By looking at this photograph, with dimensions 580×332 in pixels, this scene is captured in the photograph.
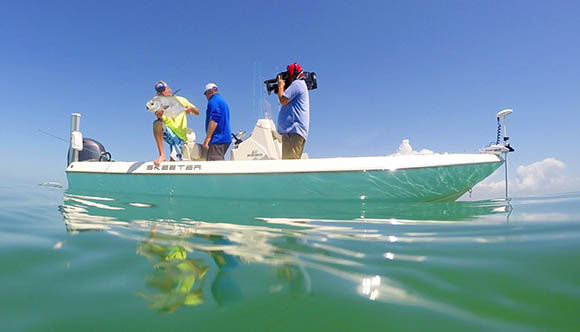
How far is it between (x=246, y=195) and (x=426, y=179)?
264 cm

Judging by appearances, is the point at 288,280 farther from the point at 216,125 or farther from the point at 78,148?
the point at 78,148

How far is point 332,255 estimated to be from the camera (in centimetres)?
128

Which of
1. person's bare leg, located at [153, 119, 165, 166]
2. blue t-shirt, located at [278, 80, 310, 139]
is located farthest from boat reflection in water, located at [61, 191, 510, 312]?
person's bare leg, located at [153, 119, 165, 166]

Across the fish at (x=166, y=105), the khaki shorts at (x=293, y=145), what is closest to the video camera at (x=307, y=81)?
the khaki shorts at (x=293, y=145)

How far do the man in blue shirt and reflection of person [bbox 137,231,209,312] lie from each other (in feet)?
11.3

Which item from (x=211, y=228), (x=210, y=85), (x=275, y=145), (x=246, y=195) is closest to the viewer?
(x=211, y=228)

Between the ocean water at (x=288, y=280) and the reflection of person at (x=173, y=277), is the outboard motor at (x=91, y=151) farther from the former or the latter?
the reflection of person at (x=173, y=277)

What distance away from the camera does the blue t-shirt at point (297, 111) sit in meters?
3.95

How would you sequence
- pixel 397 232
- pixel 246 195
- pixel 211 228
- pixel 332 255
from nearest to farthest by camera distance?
pixel 332 255 → pixel 397 232 → pixel 211 228 → pixel 246 195

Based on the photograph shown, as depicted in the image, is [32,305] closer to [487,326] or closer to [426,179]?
[487,326]

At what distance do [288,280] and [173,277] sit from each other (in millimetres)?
445

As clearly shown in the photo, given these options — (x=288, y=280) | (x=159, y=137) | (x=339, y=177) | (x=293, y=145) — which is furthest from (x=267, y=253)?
(x=159, y=137)

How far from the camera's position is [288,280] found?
3.19ft

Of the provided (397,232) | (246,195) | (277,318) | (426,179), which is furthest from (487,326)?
(246,195)
